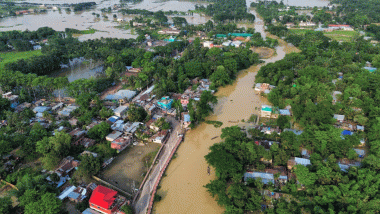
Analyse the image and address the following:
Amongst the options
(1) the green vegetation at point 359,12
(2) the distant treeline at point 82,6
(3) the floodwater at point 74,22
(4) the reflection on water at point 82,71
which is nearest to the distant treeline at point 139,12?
(3) the floodwater at point 74,22

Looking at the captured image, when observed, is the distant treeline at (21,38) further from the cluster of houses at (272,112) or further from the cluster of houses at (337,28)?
the cluster of houses at (337,28)

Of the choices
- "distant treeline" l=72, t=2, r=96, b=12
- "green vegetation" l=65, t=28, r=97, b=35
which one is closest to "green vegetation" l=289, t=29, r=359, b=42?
"green vegetation" l=65, t=28, r=97, b=35

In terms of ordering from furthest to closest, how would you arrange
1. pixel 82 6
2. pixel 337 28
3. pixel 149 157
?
pixel 82 6 → pixel 337 28 → pixel 149 157

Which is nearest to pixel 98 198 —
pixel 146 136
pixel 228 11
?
pixel 146 136

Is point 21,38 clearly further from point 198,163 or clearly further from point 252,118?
point 252,118

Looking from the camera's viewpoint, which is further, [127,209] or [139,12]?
[139,12]

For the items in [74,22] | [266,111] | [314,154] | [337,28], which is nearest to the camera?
[314,154]
